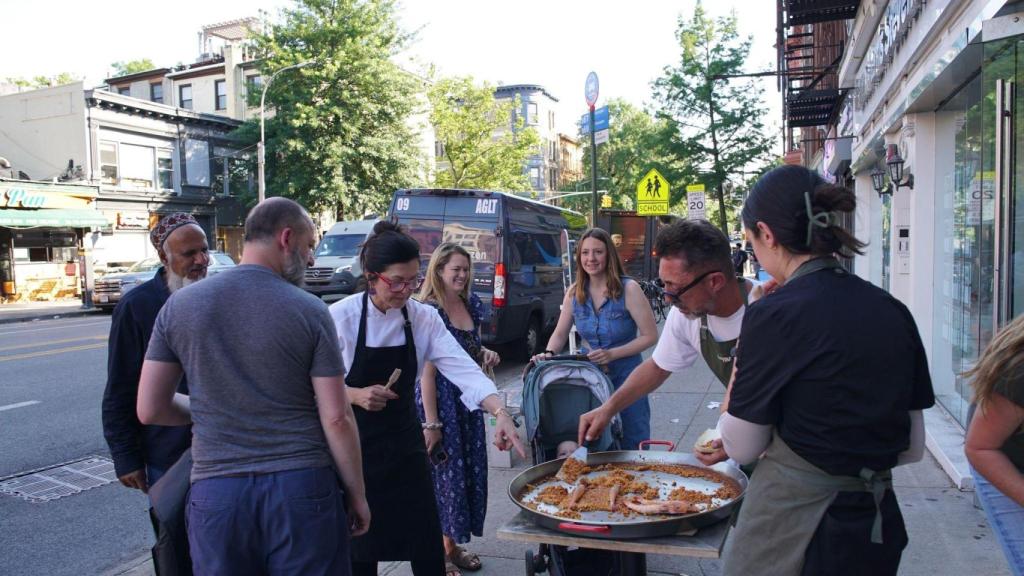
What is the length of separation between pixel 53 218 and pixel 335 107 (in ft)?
39.5

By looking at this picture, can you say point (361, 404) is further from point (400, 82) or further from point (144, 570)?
point (400, 82)

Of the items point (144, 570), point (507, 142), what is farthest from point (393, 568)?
point (507, 142)

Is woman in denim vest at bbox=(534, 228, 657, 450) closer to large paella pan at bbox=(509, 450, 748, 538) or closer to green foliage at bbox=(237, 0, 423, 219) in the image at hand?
large paella pan at bbox=(509, 450, 748, 538)

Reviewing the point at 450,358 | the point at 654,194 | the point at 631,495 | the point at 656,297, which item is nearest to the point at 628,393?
the point at 631,495

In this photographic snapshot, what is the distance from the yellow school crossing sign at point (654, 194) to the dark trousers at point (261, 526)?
1461 centimetres

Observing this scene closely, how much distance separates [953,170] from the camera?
7859mm

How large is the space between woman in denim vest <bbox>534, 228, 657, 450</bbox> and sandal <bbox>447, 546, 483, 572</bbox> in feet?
4.41

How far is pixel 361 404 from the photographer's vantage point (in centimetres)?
314

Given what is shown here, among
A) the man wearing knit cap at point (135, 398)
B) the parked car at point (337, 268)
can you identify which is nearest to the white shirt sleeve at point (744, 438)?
the man wearing knit cap at point (135, 398)

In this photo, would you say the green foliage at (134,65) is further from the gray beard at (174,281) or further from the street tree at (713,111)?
the gray beard at (174,281)

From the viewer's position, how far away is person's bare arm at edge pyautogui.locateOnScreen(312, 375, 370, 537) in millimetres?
2381

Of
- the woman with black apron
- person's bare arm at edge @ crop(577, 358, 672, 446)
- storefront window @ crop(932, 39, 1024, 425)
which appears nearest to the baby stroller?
the woman with black apron

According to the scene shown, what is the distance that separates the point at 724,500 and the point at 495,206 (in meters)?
9.09

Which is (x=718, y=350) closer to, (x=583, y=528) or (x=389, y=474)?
(x=583, y=528)
